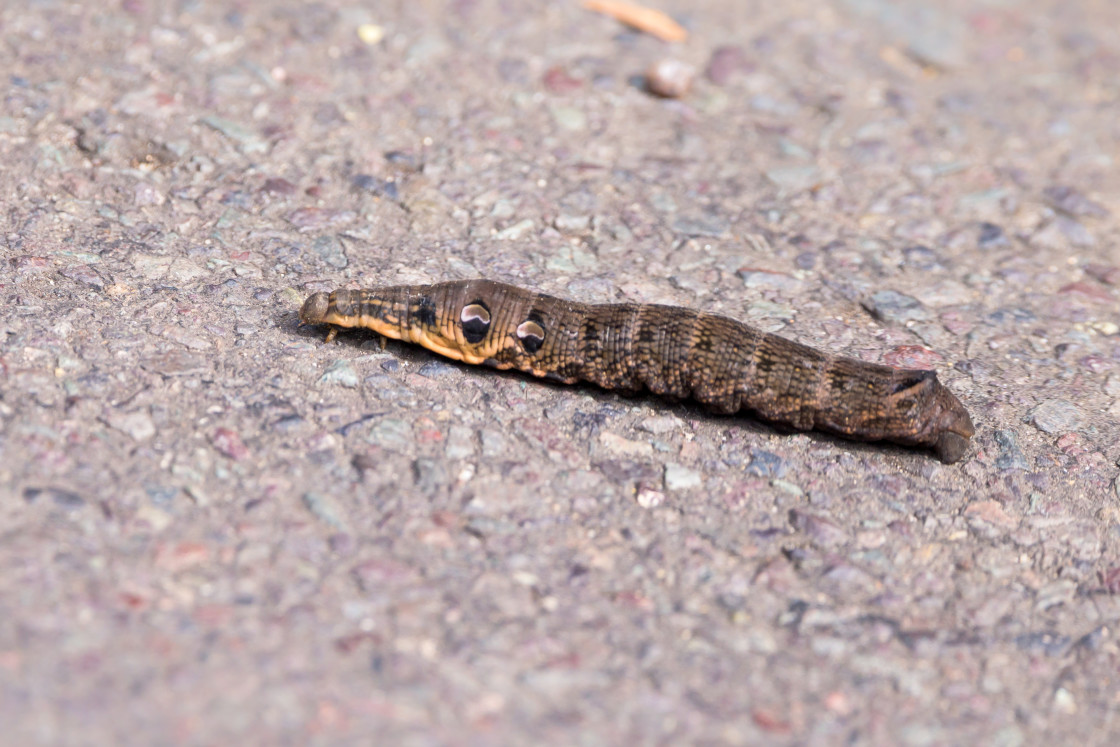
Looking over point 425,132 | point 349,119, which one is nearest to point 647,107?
point 425,132

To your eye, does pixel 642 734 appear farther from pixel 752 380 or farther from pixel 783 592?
pixel 752 380

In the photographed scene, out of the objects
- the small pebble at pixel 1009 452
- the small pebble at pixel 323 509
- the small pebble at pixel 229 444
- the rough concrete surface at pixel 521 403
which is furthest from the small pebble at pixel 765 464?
the small pebble at pixel 229 444

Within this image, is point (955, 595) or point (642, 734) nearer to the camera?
point (642, 734)

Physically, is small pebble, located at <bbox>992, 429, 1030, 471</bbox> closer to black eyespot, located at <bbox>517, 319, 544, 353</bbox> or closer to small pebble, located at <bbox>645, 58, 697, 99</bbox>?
black eyespot, located at <bbox>517, 319, 544, 353</bbox>

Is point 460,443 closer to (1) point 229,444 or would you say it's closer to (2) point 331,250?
(1) point 229,444

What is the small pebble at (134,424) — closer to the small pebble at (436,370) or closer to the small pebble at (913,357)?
the small pebble at (436,370)

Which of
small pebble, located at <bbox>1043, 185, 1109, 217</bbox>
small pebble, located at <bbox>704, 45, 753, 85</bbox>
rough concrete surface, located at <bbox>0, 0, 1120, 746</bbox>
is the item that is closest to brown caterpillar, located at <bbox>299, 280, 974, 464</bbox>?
rough concrete surface, located at <bbox>0, 0, 1120, 746</bbox>
